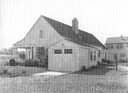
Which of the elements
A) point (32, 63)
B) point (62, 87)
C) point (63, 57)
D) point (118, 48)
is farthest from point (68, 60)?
point (118, 48)

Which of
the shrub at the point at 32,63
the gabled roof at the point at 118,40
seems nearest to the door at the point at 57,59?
the shrub at the point at 32,63

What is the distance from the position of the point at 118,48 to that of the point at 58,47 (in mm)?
28641

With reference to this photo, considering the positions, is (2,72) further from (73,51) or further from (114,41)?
(114,41)

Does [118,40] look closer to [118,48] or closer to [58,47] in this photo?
[118,48]

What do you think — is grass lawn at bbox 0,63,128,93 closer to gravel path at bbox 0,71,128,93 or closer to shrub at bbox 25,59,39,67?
gravel path at bbox 0,71,128,93

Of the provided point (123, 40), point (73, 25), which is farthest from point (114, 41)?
point (73, 25)

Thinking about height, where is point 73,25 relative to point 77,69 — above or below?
above

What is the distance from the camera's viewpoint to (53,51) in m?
18.1

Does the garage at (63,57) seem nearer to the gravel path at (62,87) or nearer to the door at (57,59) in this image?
the door at (57,59)

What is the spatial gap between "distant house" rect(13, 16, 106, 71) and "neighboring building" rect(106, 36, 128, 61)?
17716mm

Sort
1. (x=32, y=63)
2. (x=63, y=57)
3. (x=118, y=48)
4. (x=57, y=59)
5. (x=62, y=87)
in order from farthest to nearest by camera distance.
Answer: (x=118, y=48), (x=32, y=63), (x=57, y=59), (x=63, y=57), (x=62, y=87)

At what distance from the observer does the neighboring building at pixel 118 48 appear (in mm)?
40844

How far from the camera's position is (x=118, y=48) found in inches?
1647

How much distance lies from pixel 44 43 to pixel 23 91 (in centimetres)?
1622
